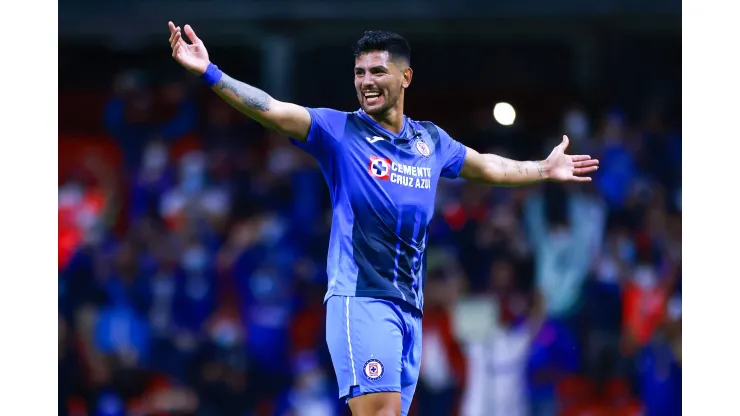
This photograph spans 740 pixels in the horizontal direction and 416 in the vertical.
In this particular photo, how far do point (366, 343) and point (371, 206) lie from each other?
2.63ft

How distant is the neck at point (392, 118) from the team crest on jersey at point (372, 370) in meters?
1.43

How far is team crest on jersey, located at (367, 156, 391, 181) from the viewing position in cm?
693

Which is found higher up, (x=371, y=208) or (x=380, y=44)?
(x=380, y=44)

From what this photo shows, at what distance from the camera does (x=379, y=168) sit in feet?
22.8

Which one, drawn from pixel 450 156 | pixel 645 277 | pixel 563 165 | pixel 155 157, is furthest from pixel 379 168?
pixel 155 157

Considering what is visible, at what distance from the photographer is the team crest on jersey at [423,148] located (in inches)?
285

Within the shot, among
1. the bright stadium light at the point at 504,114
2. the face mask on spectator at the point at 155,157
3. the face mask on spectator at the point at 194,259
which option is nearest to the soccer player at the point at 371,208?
the face mask on spectator at the point at 194,259

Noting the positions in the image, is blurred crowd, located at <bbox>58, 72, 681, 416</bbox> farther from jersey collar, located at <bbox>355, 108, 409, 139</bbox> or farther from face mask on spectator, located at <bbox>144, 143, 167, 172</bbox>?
jersey collar, located at <bbox>355, 108, 409, 139</bbox>

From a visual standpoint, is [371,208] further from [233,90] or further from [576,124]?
[576,124]

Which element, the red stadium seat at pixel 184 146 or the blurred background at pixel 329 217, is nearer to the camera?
the blurred background at pixel 329 217

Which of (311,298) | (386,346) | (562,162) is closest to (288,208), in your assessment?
(311,298)

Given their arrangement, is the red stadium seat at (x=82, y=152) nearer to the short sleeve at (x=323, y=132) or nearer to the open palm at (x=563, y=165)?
the open palm at (x=563, y=165)

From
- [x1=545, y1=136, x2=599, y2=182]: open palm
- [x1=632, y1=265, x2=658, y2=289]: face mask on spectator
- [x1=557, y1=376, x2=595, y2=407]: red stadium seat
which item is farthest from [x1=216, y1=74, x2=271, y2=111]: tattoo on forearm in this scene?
[x1=632, y1=265, x2=658, y2=289]: face mask on spectator

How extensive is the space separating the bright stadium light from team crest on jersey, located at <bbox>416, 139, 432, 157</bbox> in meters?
7.86
